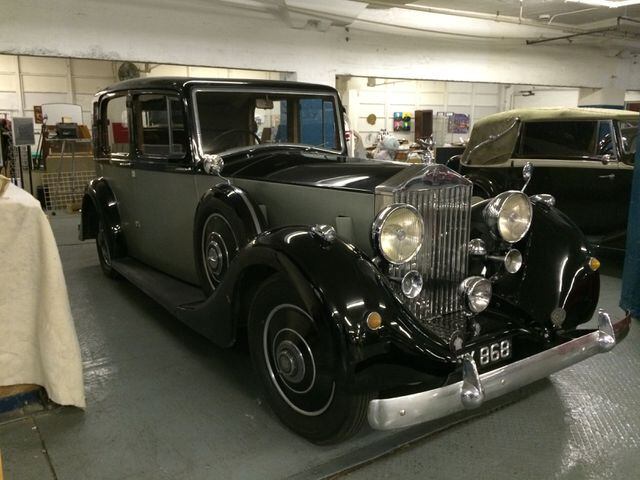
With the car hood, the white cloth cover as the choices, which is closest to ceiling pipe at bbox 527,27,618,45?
the car hood

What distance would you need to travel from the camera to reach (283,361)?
2.15m

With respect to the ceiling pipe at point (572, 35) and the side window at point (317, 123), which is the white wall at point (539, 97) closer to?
the ceiling pipe at point (572, 35)

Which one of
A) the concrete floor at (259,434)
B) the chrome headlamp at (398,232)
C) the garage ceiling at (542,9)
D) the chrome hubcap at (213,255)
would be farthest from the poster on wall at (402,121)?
the chrome headlamp at (398,232)

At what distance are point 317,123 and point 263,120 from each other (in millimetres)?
421

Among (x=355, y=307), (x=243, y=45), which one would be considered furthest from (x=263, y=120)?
(x=243, y=45)

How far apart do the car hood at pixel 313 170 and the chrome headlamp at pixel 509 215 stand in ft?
1.56

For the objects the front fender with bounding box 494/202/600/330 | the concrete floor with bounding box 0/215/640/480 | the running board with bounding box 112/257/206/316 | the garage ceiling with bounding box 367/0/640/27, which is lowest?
the concrete floor with bounding box 0/215/640/480

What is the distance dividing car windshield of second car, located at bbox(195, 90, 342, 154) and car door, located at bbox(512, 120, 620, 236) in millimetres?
2808

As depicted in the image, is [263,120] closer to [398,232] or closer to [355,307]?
[398,232]

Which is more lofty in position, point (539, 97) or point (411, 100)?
point (539, 97)

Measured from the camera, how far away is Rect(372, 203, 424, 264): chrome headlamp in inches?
80.7

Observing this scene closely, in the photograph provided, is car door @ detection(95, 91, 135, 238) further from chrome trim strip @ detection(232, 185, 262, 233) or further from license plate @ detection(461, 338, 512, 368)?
license plate @ detection(461, 338, 512, 368)

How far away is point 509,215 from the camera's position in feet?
7.95

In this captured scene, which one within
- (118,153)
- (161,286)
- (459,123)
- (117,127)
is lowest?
(161,286)
